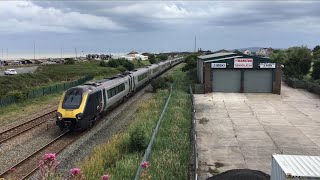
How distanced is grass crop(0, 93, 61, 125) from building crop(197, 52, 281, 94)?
1492 centimetres

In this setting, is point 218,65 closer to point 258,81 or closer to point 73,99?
point 258,81

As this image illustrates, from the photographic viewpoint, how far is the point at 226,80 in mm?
39031

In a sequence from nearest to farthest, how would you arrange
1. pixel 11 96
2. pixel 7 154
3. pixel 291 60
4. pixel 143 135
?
pixel 143 135 → pixel 7 154 → pixel 11 96 → pixel 291 60

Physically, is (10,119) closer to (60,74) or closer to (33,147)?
(33,147)

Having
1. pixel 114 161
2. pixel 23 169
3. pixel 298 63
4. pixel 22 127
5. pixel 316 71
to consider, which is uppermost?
pixel 298 63

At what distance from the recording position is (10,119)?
25312 millimetres

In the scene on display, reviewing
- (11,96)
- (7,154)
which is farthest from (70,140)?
(11,96)

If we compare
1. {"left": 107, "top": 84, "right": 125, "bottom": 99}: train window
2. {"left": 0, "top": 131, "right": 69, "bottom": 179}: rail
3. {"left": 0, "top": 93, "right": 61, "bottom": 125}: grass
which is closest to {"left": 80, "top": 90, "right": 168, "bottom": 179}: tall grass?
{"left": 0, "top": 131, "right": 69, "bottom": 179}: rail

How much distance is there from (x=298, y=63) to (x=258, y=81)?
21.2 m

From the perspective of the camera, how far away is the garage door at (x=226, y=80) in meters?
38.9

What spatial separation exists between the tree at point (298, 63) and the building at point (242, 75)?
60.8ft

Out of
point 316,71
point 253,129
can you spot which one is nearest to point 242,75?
point 253,129

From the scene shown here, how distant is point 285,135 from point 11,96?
69.0 ft

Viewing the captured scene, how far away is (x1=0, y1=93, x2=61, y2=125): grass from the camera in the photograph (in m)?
26.1
